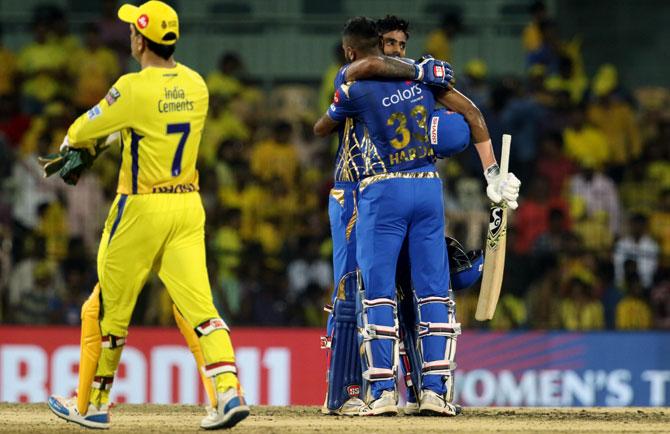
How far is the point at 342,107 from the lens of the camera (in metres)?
9.02

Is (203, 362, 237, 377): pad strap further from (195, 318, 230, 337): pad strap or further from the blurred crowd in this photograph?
the blurred crowd

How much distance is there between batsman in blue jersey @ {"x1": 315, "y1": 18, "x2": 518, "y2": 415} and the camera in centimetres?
894

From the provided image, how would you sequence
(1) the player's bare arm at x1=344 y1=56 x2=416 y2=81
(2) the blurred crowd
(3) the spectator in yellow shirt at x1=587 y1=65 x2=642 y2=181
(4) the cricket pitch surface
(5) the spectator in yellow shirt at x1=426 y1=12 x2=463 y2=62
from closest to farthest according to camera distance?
(4) the cricket pitch surface → (1) the player's bare arm at x1=344 y1=56 x2=416 y2=81 → (2) the blurred crowd → (3) the spectator in yellow shirt at x1=587 y1=65 x2=642 y2=181 → (5) the spectator in yellow shirt at x1=426 y1=12 x2=463 y2=62

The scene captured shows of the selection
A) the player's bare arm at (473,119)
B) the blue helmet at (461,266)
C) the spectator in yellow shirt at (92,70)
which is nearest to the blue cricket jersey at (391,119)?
the player's bare arm at (473,119)

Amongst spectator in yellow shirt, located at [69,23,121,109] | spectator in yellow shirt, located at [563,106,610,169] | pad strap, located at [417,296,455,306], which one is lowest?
pad strap, located at [417,296,455,306]

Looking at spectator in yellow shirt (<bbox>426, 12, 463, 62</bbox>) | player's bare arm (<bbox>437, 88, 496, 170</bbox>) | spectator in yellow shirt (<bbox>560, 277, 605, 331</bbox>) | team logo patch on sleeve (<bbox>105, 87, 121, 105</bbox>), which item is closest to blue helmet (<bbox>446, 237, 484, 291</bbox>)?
player's bare arm (<bbox>437, 88, 496, 170</bbox>)

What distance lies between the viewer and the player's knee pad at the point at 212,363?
320 inches

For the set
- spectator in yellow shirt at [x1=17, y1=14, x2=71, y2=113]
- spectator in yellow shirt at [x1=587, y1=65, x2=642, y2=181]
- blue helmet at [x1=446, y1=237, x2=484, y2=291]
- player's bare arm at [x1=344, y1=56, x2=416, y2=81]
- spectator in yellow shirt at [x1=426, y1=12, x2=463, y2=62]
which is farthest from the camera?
spectator in yellow shirt at [x1=426, y1=12, x2=463, y2=62]

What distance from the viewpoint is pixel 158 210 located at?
8094 millimetres

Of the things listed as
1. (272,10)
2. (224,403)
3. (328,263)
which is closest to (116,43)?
(272,10)

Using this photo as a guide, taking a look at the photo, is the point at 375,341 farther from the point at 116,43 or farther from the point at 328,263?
the point at 116,43

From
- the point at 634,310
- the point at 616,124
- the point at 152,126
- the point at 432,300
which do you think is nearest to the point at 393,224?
the point at 432,300

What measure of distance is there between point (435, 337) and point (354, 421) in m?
0.73

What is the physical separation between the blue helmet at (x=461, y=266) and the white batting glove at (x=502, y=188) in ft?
1.80
